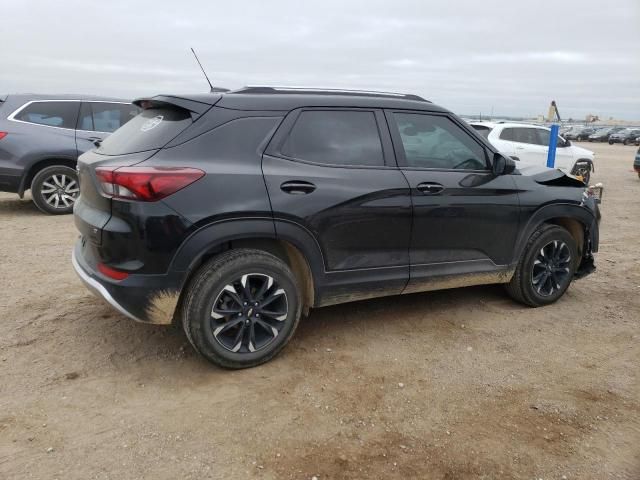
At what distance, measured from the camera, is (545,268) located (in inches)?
178

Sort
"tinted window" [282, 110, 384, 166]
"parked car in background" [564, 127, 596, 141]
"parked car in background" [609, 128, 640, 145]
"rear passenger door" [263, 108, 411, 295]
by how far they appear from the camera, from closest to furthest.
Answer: "rear passenger door" [263, 108, 411, 295] < "tinted window" [282, 110, 384, 166] < "parked car in background" [609, 128, 640, 145] < "parked car in background" [564, 127, 596, 141]

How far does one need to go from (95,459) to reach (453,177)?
2919mm

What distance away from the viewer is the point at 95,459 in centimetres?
250

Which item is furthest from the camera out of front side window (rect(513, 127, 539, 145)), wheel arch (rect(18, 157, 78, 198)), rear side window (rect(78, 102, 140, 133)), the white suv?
front side window (rect(513, 127, 539, 145))

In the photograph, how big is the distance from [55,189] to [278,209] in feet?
19.4

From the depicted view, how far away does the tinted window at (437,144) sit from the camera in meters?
3.80

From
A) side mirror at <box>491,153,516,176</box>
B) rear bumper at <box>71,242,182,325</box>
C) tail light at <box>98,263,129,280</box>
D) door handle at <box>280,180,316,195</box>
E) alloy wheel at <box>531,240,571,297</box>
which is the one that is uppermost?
side mirror at <box>491,153,516,176</box>

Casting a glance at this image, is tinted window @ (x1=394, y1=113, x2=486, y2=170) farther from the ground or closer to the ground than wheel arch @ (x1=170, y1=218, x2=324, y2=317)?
farther from the ground

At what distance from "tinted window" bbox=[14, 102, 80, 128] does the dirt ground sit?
406 cm

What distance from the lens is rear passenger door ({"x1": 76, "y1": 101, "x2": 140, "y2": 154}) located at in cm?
793

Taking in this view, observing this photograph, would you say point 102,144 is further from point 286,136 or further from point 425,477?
point 425,477

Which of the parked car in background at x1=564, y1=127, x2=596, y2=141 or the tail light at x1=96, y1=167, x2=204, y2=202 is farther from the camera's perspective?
the parked car in background at x1=564, y1=127, x2=596, y2=141

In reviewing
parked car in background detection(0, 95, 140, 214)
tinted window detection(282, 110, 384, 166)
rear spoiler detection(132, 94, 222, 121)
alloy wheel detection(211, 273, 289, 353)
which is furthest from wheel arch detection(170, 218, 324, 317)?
parked car in background detection(0, 95, 140, 214)

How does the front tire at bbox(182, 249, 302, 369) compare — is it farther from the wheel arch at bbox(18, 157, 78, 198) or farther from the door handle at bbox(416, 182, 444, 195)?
the wheel arch at bbox(18, 157, 78, 198)
